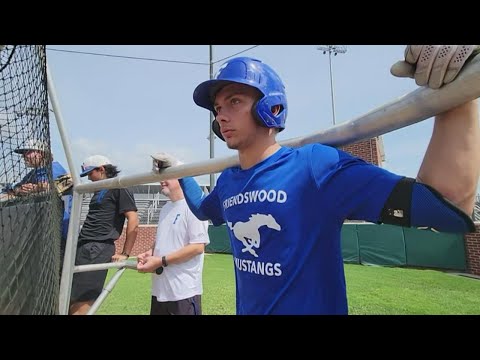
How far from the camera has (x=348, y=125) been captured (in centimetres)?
117

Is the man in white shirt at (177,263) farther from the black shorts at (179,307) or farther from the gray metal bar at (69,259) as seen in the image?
the gray metal bar at (69,259)

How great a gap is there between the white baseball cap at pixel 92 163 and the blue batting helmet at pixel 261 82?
262 cm

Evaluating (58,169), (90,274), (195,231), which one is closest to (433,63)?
(195,231)

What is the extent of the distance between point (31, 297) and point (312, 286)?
1168 millimetres

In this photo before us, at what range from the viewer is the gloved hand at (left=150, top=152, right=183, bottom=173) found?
213 cm

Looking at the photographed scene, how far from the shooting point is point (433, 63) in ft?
2.89

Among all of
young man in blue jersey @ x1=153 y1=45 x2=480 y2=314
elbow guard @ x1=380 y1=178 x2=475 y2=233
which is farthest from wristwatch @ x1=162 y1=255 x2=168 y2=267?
elbow guard @ x1=380 y1=178 x2=475 y2=233

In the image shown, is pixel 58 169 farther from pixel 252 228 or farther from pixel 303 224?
pixel 303 224

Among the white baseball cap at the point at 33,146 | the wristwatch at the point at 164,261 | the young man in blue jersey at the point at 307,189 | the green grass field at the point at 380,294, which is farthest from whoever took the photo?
the green grass field at the point at 380,294

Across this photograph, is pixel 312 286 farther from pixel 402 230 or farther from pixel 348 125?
pixel 402 230

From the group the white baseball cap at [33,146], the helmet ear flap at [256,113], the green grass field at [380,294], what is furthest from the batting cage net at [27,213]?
the green grass field at [380,294]

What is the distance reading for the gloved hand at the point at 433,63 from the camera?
2.77ft

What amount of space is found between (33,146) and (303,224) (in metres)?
1.59

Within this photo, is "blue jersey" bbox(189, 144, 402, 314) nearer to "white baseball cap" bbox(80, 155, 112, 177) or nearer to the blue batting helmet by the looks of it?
the blue batting helmet
